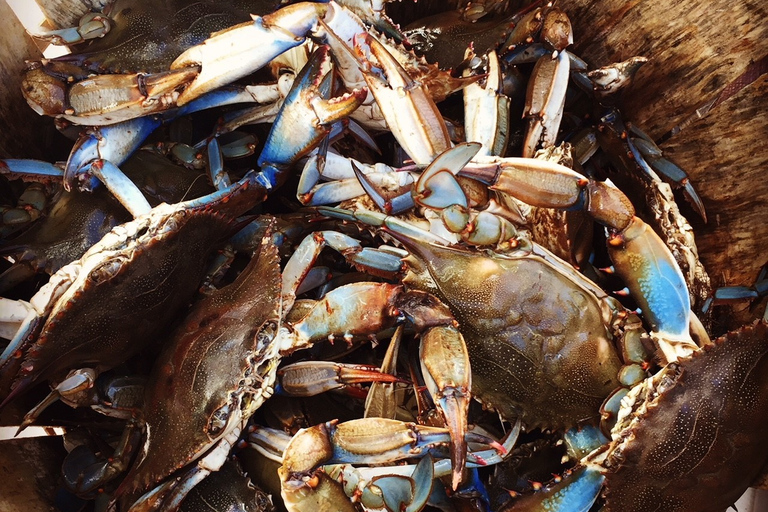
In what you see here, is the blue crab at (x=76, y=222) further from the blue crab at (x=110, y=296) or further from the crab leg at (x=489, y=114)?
the crab leg at (x=489, y=114)

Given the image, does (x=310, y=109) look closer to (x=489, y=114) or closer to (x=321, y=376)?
(x=489, y=114)

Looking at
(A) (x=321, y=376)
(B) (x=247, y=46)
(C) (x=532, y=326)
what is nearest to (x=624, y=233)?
(C) (x=532, y=326)

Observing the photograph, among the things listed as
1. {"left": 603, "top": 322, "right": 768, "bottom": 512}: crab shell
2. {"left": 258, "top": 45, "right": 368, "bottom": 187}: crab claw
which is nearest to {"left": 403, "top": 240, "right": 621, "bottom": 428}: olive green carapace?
{"left": 603, "top": 322, "right": 768, "bottom": 512}: crab shell

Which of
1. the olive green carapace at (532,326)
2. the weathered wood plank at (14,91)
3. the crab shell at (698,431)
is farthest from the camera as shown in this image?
the weathered wood plank at (14,91)

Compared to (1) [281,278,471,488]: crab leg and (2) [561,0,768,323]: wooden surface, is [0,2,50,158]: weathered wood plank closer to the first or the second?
(1) [281,278,471,488]: crab leg

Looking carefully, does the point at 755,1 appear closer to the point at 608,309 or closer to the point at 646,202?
the point at 646,202

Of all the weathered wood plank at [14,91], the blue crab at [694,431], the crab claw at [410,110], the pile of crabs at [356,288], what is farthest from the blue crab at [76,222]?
the blue crab at [694,431]
